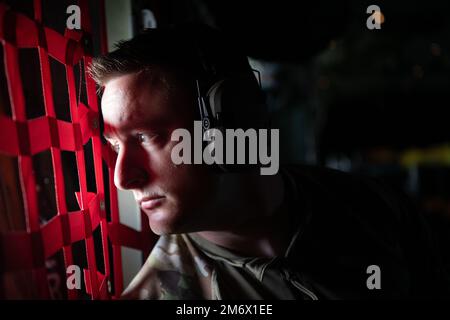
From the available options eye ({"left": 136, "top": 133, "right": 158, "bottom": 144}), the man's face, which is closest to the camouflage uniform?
the man's face

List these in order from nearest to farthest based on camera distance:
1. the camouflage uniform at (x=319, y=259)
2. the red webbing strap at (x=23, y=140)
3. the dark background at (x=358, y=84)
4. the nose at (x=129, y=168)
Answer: the red webbing strap at (x=23, y=140) < the nose at (x=129, y=168) < the camouflage uniform at (x=319, y=259) < the dark background at (x=358, y=84)

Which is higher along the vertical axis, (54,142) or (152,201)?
(54,142)

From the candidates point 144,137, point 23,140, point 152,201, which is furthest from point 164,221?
point 23,140

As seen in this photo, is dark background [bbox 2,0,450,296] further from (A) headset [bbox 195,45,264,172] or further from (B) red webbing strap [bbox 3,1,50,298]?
(B) red webbing strap [bbox 3,1,50,298]

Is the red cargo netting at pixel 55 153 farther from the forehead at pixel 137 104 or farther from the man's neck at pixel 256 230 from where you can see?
the man's neck at pixel 256 230

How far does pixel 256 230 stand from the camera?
0.72m

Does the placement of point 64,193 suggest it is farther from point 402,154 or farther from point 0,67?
point 402,154

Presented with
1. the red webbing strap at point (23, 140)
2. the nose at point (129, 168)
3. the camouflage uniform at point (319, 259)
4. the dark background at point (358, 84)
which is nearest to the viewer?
the red webbing strap at point (23, 140)

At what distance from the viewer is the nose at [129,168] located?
1.86ft

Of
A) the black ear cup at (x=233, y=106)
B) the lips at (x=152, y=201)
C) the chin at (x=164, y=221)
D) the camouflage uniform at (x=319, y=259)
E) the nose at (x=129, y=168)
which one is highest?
the black ear cup at (x=233, y=106)

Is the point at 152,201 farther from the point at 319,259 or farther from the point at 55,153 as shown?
the point at 319,259

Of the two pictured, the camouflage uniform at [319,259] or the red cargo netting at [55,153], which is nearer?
the red cargo netting at [55,153]

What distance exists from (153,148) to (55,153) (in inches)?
5.8

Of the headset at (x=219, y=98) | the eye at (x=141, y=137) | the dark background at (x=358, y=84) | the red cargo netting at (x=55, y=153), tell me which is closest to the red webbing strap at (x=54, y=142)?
the red cargo netting at (x=55, y=153)
